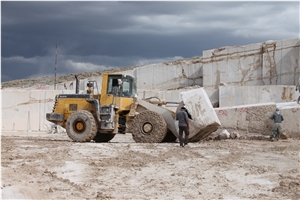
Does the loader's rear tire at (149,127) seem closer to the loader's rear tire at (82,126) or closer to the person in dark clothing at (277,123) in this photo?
the loader's rear tire at (82,126)

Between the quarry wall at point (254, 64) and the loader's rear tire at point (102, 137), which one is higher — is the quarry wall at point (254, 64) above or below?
above

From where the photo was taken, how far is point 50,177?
7871mm

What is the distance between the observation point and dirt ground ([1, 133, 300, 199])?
6.95 meters

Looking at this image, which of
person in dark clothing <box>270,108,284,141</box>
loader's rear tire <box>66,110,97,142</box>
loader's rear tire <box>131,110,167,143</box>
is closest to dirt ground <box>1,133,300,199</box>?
loader's rear tire <box>131,110,167,143</box>

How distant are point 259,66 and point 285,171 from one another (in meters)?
20.6

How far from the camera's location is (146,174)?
8.49 meters

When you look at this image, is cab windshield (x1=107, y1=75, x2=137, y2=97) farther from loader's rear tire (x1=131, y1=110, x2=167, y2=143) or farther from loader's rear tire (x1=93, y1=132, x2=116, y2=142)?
loader's rear tire (x1=93, y1=132, x2=116, y2=142)

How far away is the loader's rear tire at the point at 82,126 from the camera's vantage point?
14.6m

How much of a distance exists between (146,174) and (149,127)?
234 inches

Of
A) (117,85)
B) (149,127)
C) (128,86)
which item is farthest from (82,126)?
(149,127)

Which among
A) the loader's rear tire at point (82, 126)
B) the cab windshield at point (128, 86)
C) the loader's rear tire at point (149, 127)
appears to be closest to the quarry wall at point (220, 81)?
the cab windshield at point (128, 86)

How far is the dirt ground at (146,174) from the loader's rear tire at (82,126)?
98.3 inches

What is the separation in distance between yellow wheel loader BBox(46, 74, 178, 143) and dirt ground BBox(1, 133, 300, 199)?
Result: 93.0 inches

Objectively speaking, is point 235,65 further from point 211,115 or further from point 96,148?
point 96,148
